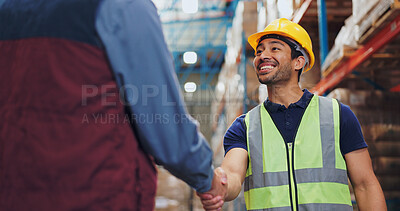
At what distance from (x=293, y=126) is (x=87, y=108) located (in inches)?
58.6

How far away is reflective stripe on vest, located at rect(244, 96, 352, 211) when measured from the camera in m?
2.19

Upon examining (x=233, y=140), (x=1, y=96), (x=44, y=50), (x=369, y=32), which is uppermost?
(x=369, y=32)

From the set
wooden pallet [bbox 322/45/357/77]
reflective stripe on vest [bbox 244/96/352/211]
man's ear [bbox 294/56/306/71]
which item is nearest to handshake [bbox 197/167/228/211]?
reflective stripe on vest [bbox 244/96/352/211]

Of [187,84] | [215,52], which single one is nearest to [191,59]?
[215,52]

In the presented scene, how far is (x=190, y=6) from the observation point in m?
13.7

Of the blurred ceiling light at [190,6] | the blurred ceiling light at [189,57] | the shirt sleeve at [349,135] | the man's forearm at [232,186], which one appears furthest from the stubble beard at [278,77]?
the blurred ceiling light at [189,57]

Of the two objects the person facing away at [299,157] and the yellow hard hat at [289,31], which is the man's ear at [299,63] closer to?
the yellow hard hat at [289,31]

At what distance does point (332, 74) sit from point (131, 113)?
12.0 feet

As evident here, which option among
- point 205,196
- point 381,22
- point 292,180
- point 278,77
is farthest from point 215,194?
point 381,22

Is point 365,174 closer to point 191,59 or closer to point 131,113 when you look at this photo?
point 131,113

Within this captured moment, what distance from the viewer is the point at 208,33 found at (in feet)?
51.1

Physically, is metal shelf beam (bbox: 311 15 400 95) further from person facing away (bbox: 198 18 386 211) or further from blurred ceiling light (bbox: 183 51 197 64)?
blurred ceiling light (bbox: 183 51 197 64)

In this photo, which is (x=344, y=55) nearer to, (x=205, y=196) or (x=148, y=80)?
(x=205, y=196)

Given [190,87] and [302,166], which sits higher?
[190,87]
